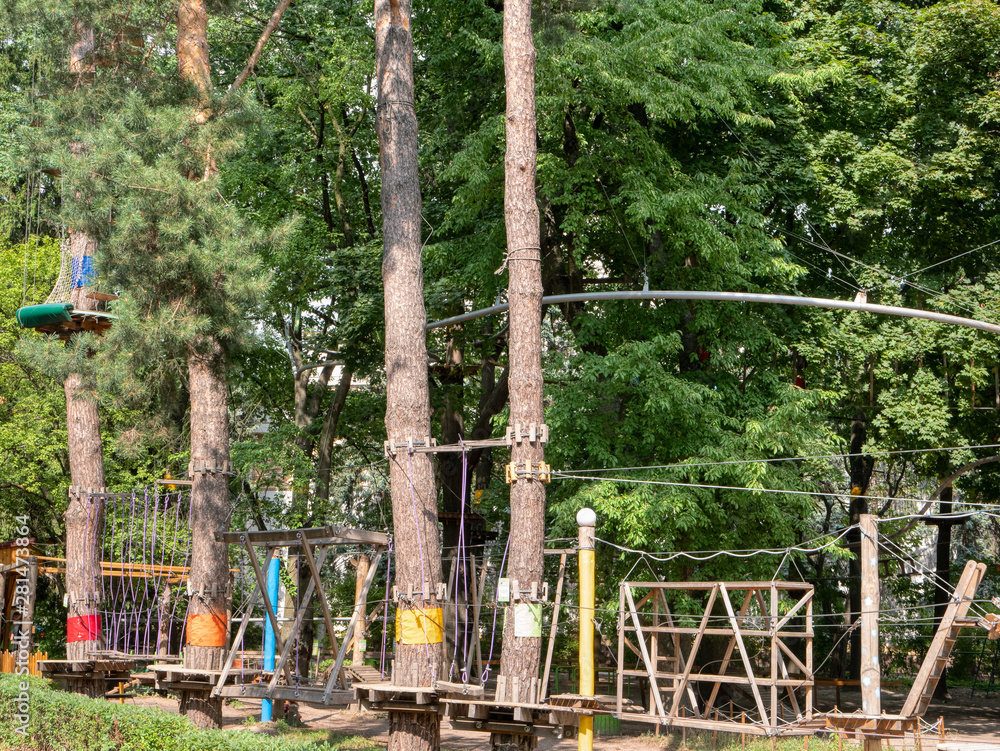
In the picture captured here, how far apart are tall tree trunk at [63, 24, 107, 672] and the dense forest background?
21.0 inches

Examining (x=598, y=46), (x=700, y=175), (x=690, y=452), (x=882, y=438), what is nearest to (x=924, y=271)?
(x=882, y=438)

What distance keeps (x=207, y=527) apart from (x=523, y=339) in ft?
15.5

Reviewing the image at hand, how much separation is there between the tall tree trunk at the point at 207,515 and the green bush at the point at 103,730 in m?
0.90

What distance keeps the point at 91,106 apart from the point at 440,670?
30.5 ft

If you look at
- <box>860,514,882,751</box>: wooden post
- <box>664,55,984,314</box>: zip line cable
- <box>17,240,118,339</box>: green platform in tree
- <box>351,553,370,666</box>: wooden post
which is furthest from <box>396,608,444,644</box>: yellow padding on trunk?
<box>664,55,984,314</box>: zip line cable

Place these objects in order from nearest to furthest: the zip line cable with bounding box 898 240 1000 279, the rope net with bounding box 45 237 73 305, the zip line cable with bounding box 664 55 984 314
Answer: the rope net with bounding box 45 237 73 305
the zip line cable with bounding box 664 55 984 314
the zip line cable with bounding box 898 240 1000 279

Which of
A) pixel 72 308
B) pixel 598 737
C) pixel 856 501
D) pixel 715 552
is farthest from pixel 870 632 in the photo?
pixel 856 501

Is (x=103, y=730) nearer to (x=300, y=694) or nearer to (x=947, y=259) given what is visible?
(x=300, y=694)

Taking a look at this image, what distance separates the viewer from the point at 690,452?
15008 mm

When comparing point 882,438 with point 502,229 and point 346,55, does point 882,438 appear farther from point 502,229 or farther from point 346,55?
point 346,55

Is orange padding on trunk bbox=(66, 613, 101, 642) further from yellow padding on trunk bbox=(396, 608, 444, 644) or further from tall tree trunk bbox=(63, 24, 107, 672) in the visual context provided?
yellow padding on trunk bbox=(396, 608, 444, 644)

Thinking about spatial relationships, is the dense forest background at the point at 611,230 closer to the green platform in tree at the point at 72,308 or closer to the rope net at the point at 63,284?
the green platform in tree at the point at 72,308

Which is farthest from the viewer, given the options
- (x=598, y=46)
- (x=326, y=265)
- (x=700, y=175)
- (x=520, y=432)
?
(x=326, y=265)

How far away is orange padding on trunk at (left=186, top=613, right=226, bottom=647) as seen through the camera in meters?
11.3
